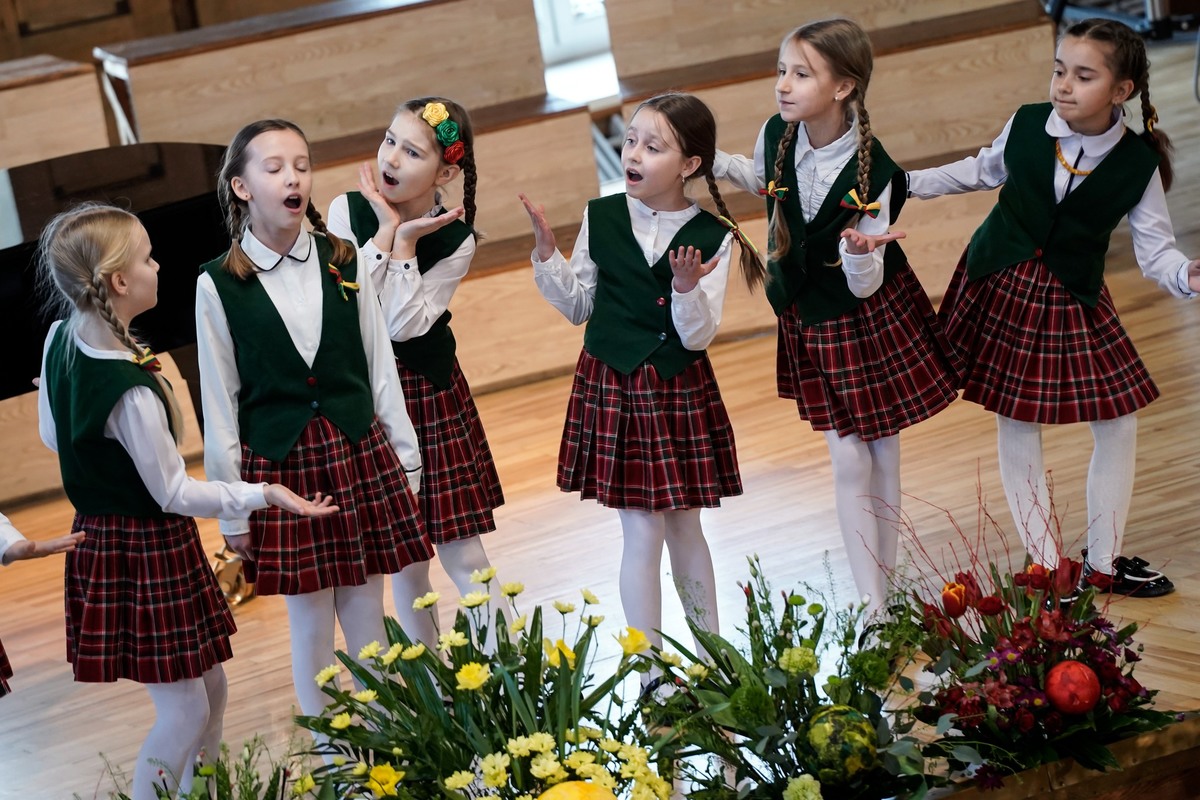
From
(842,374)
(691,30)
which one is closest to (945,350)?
(842,374)

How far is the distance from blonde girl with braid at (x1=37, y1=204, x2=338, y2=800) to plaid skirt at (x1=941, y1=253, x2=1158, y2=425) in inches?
51.6

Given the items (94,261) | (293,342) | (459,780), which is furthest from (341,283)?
(459,780)

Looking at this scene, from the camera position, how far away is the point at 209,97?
5070 mm

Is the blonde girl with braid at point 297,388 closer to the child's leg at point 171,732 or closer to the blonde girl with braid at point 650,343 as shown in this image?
the child's leg at point 171,732

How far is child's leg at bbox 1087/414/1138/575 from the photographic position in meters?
2.77

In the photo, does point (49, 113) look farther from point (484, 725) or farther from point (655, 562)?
point (484, 725)

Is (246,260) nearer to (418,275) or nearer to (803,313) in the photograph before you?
(418,275)

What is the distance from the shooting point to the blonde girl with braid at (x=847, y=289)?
2574 millimetres

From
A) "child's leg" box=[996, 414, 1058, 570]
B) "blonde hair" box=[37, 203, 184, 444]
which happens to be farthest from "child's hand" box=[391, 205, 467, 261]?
"child's leg" box=[996, 414, 1058, 570]

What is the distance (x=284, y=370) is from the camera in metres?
2.28

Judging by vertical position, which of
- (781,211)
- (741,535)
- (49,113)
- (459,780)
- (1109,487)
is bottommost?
(741,535)

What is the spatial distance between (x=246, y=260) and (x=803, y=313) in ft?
3.30

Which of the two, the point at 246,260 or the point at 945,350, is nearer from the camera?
the point at 246,260

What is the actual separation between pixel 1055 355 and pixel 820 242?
490mm
